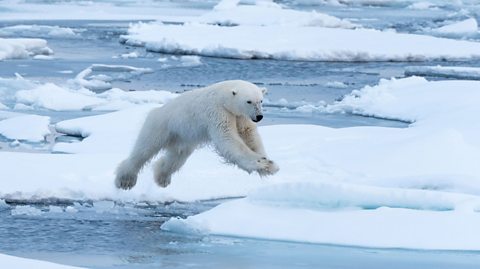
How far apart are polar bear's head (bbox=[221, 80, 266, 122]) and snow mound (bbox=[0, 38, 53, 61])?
11297mm

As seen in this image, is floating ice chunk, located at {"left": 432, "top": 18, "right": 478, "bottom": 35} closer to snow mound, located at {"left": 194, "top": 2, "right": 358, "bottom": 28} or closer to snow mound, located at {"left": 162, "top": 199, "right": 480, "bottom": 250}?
snow mound, located at {"left": 194, "top": 2, "right": 358, "bottom": 28}

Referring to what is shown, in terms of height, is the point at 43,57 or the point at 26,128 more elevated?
the point at 43,57

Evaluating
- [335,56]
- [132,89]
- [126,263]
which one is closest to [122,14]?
[335,56]

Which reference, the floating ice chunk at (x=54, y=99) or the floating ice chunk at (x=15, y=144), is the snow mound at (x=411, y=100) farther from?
the floating ice chunk at (x=15, y=144)

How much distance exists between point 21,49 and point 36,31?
179 inches

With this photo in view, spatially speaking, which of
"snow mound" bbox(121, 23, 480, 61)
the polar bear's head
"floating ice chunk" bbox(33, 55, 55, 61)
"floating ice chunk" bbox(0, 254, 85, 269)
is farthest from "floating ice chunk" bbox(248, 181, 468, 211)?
"floating ice chunk" bbox(33, 55, 55, 61)

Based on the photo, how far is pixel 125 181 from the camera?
716cm

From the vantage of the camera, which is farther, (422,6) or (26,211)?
(422,6)

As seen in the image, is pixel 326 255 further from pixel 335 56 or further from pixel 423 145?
pixel 335 56

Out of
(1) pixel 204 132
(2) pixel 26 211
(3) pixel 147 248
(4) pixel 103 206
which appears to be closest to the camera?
(3) pixel 147 248

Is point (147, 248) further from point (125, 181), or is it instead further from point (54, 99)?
point (54, 99)

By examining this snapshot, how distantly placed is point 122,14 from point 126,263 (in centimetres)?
2245

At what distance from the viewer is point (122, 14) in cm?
2744

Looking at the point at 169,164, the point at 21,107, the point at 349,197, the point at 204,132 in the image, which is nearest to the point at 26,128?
the point at 21,107
